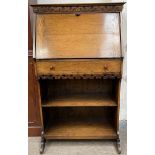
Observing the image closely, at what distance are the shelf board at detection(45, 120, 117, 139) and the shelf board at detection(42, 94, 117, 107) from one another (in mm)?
329

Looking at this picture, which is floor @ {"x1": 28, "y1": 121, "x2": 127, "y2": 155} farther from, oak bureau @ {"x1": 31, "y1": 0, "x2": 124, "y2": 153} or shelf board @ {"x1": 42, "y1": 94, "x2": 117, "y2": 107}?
shelf board @ {"x1": 42, "y1": 94, "x2": 117, "y2": 107}

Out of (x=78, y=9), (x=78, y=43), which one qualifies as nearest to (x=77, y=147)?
(x=78, y=43)

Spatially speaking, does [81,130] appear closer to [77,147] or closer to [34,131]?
[77,147]

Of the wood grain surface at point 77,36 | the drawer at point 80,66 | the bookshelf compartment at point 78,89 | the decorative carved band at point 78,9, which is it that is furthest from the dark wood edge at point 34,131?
the decorative carved band at point 78,9

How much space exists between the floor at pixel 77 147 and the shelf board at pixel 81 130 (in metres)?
0.13

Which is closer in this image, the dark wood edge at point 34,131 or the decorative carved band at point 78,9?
the decorative carved band at point 78,9

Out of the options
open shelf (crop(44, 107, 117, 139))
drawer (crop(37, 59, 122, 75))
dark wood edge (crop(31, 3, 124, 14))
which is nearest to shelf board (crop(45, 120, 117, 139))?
open shelf (crop(44, 107, 117, 139))

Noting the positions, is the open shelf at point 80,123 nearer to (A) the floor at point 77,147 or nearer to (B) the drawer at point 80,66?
(A) the floor at point 77,147

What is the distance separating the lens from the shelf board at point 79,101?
Result: 6.58 ft

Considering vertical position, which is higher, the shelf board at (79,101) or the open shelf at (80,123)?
the shelf board at (79,101)

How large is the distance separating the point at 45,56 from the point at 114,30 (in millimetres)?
675

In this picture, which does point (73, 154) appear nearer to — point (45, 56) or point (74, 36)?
point (45, 56)
